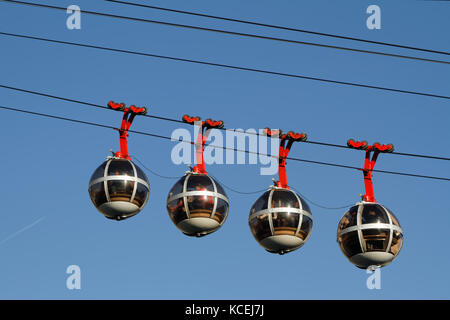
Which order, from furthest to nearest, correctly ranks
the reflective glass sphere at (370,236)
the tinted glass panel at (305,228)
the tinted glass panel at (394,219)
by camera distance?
1. the tinted glass panel at (394,219)
2. the reflective glass sphere at (370,236)
3. the tinted glass panel at (305,228)

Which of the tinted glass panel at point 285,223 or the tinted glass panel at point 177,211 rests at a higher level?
the tinted glass panel at point 177,211

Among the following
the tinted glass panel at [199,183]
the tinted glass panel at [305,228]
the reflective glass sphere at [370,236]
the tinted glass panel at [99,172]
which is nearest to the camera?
the tinted glass panel at [199,183]

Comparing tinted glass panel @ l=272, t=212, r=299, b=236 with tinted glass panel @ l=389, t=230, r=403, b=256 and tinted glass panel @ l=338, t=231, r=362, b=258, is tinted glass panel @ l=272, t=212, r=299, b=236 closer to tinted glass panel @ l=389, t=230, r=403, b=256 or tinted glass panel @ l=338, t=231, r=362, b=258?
tinted glass panel @ l=338, t=231, r=362, b=258

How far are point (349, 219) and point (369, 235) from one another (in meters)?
0.61

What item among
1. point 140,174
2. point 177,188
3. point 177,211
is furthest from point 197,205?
point 140,174

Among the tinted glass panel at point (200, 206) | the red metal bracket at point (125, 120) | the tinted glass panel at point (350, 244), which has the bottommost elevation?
the tinted glass panel at point (350, 244)

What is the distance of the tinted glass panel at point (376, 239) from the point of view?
1078 inches

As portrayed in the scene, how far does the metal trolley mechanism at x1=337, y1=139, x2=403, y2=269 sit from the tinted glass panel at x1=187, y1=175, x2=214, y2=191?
3240 mm

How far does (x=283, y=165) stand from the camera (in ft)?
91.7

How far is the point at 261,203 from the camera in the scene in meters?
27.3

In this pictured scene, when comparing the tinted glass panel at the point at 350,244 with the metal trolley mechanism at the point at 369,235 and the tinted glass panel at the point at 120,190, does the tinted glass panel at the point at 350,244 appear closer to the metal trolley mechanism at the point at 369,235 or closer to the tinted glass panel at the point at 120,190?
the metal trolley mechanism at the point at 369,235

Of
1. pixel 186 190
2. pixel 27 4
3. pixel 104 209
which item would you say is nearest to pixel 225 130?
pixel 186 190

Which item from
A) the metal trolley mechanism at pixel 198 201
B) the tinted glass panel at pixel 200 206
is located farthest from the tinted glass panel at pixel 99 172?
the tinted glass panel at pixel 200 206

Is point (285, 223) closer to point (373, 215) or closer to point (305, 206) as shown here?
point (305, 206)
